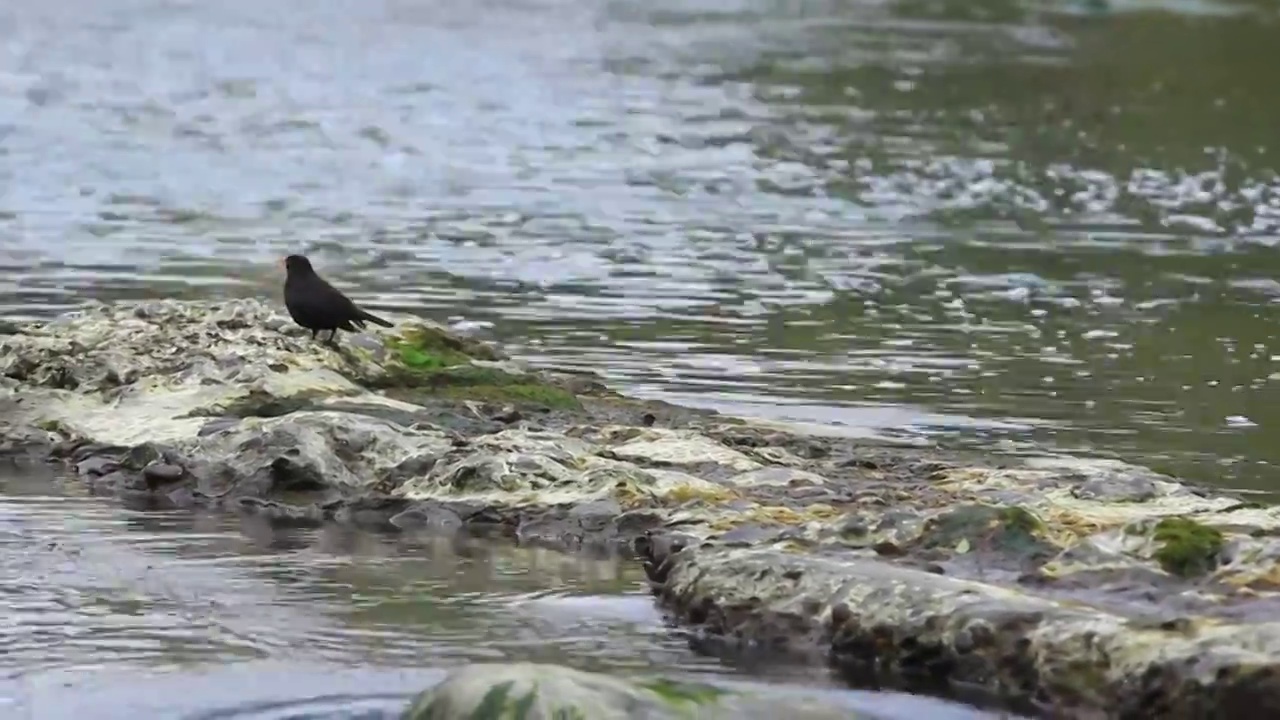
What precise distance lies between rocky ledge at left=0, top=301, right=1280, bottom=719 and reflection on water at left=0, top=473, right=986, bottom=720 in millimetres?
282

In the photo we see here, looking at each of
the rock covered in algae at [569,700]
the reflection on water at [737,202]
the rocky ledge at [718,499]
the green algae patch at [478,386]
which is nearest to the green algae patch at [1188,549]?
the rocky ledge at [718,499]

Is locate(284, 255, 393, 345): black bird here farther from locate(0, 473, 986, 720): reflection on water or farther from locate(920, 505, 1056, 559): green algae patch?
locate(920, 505, 1056, 559): green algae patch

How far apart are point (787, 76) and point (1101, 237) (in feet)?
53.4

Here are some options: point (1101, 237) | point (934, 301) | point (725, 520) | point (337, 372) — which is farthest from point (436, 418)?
point (1101, 237)

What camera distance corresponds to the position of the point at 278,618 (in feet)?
29.3

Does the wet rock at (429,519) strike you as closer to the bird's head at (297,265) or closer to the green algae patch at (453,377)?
the green algae patch at (453,377)

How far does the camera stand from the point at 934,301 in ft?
60.1

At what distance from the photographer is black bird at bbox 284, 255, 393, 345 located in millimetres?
12648

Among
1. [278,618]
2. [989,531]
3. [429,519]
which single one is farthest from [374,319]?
[989,531]

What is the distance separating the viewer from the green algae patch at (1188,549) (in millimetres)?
8523

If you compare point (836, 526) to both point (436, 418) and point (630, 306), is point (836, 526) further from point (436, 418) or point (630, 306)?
point (630, 306)

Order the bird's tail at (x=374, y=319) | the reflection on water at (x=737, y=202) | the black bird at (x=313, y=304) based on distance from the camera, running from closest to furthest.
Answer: the black bird at (x=313, y=304), the bird's tail at (x=374, y=319), the reflection on water at (x=737, y=202)

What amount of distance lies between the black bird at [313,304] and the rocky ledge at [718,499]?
210 millimetres

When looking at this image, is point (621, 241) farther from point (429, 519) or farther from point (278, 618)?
point (278, 618)
